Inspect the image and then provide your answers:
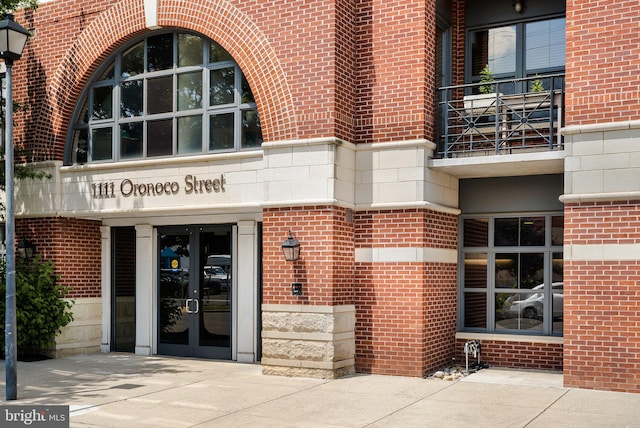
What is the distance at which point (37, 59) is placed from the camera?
1452 cm

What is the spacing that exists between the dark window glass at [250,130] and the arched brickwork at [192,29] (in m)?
0.44

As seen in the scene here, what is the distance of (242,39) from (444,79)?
3.54 metres

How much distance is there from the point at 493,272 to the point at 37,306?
818 centimetres

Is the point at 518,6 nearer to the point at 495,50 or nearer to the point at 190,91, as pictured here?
the point at 495,50

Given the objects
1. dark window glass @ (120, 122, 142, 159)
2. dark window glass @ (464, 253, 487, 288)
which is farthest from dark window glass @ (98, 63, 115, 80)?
dark window glass @ (464, 253, 487, 288)

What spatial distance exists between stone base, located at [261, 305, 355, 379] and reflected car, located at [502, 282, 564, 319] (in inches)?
108

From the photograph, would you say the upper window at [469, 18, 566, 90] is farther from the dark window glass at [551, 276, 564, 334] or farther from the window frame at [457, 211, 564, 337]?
the dark window glass at [551, 276, 564, 334]

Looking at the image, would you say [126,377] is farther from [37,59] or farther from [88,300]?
Answer: [37,59]

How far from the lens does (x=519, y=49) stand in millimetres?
12523

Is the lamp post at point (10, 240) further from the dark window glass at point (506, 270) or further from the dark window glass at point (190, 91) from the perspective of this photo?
the dark window glass at point (506, 270)

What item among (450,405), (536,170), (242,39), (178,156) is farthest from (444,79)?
(450,405)

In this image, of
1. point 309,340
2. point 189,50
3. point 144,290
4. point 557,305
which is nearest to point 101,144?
point 189,50

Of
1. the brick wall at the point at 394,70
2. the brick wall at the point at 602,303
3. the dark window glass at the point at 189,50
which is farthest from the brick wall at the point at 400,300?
the dark window glass at the point at 189,50

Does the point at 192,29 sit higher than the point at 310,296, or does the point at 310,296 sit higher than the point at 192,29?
the point at 192,29
